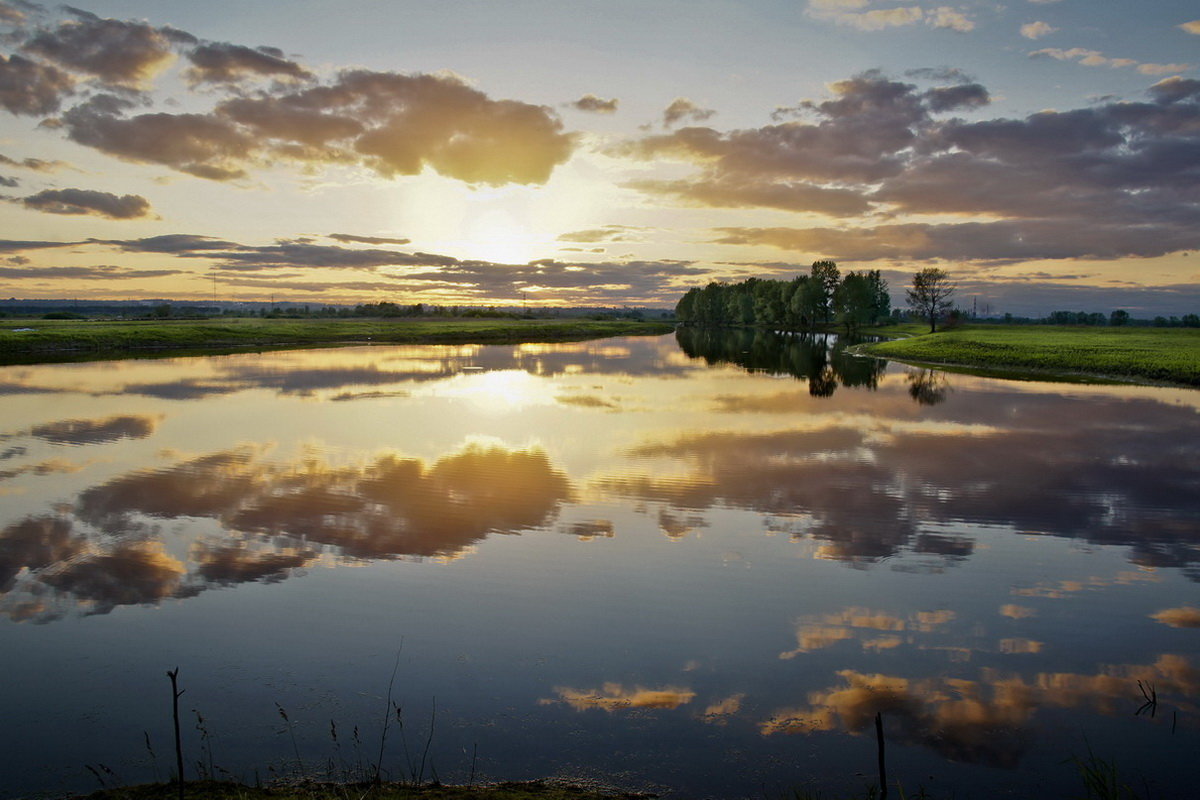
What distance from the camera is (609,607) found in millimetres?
12664

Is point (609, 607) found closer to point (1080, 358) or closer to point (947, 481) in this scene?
point (947, 481)

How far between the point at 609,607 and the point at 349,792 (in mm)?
6018

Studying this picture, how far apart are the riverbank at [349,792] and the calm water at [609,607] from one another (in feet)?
1.37

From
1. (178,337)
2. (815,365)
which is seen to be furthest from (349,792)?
(178,337)

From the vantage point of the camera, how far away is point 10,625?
11734 mm

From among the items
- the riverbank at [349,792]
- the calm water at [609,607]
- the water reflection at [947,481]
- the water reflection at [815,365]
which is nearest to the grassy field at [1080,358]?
the water reflection at [815,365]

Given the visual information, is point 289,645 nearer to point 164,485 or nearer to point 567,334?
point 164,485

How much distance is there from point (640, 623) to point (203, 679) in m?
6.80

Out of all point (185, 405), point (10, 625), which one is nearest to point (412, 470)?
point (10, 625)

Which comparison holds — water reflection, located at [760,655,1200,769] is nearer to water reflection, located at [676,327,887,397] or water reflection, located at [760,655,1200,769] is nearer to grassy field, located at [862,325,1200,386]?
water reflection, located at [676,327,887,397]

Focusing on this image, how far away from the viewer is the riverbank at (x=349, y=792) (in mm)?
7297

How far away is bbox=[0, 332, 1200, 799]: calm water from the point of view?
8570mm

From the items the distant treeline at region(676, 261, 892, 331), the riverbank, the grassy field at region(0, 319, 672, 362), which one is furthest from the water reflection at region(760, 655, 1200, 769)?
the distant treeline at region(676, 261, 892, 331)

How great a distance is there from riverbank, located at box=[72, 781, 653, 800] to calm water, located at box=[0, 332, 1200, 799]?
1.37 feet
